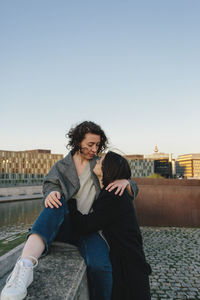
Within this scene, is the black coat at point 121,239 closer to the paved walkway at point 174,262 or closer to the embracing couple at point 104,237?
the embracing couple at point 104,237

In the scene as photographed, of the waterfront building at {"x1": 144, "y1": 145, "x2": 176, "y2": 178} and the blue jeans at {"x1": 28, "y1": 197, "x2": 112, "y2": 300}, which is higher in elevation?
the blue jeans at {"x1": 28, "y1": 197, "x2": 112, "y2": 300}

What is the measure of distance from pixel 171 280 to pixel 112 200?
2.81 metres

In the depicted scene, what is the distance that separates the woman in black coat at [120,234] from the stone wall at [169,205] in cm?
694

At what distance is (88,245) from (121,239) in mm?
300

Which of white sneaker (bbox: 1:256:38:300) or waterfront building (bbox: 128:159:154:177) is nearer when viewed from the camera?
white sneaker (bbox: 1:256:38:300)

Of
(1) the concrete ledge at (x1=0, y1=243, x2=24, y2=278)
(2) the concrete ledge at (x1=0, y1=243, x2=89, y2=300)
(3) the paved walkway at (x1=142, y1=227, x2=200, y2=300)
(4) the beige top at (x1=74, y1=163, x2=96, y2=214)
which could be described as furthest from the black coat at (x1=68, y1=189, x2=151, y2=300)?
(1) the concrete ledge at (x1=0, y1=243, x2=24, y2=278)

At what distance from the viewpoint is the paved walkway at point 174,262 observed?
3.59 m

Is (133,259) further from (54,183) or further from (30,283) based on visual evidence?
(54,183)

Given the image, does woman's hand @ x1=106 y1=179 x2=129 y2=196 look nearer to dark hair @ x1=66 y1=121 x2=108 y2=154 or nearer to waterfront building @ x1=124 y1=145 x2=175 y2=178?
dark hair @ x1=66 y1=121 x2=108 y2=154

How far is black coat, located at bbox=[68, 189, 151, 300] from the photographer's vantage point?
188 cm

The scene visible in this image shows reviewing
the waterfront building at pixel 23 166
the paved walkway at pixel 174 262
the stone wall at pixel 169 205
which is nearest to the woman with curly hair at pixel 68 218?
the paved walkway at pixel 174 262

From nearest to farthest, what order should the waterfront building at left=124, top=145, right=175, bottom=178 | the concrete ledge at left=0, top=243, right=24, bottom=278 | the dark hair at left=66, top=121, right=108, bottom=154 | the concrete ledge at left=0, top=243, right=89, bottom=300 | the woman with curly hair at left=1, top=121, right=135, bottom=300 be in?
the concrete ledge at left=0, top=243, right=89, bottom=300 → the woman with curly hair at left=1, top=121, right=135, bottom=300 → the dark hair at left=66, top=121, right=108, bottom=154 → the concrete ledge at left=0, top=243, right=24, bottom=278 → the waterfront building at left=124, top=145, right=175, bottom=178

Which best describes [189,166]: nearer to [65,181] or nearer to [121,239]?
A: [65,181]

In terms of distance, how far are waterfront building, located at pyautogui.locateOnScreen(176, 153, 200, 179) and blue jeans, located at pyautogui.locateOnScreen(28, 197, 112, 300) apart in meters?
118
